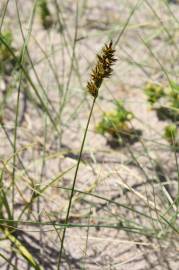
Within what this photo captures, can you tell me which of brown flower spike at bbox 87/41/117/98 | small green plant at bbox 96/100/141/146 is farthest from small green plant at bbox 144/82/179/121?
brown flower spike at bbox 87/41/117/98

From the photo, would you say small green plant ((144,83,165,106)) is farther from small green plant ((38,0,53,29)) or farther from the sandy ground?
small green plant ((38,0,53,29))

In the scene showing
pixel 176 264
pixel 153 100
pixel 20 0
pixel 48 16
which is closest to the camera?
pixel 176 264

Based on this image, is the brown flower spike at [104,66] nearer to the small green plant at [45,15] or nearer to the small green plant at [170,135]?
the small green plant at [170,135]

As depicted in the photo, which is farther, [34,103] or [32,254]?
[34,103]

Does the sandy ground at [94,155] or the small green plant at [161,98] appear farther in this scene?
the small green plant at [161,98]

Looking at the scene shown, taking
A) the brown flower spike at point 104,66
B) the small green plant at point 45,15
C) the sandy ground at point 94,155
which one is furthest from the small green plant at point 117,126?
the brown flower spike at point 104,66

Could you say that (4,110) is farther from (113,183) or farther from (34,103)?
(113,183)

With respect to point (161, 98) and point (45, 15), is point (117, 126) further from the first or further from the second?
point (45, 15)

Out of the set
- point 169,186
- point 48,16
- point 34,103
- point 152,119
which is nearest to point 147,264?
point 169,186

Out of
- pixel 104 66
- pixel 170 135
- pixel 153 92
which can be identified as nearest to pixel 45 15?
pixel 153 92
